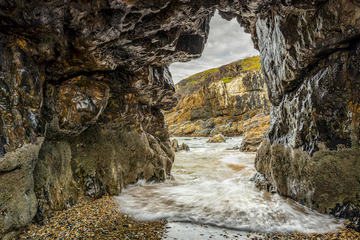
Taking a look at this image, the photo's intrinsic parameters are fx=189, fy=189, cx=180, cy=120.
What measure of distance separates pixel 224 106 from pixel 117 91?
41124 mm

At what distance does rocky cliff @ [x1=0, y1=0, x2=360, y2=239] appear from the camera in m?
2.75

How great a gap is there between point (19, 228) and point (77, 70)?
299 cm

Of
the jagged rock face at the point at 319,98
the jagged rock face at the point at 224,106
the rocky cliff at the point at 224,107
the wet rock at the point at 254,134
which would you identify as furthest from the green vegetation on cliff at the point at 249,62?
the jagged rock face at the point at 319,98

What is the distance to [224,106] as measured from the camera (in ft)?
146

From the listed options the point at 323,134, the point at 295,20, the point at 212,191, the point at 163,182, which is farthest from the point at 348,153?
the point at 163,182

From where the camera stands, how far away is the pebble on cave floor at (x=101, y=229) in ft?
9.21

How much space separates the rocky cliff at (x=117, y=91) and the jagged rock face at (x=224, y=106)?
33.6 m

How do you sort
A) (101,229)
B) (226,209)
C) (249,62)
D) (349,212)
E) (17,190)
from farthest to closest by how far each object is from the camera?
(249,62) < (226,209) < (349,212) < (101,229) < (17,190)

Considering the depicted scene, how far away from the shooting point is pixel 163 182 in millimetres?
6414

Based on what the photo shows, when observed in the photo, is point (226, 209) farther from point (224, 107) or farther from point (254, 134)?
point (224, 107)

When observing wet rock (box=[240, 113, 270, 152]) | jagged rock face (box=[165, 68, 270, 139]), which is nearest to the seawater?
wet rock (box=[240, 113, 270, 152])

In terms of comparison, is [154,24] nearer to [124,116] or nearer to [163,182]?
[124,116]

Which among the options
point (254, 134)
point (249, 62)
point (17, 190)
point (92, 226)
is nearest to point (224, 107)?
point (254, 134)

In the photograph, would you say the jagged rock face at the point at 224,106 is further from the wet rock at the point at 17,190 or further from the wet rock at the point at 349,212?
the wet rock at the point at 17,190
